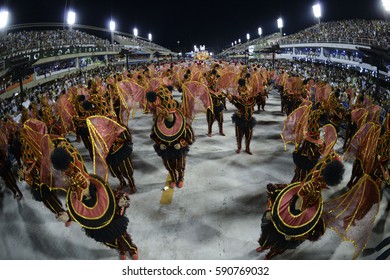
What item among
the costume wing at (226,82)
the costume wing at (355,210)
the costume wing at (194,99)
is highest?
the costume wing at (226,82)

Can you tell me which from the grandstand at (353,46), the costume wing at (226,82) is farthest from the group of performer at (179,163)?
the grandstand at (353,46)

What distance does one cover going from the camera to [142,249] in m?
4.18

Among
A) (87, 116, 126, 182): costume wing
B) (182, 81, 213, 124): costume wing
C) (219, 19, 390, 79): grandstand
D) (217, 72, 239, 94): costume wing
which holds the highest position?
(219, 19, 390, 79): grandstand

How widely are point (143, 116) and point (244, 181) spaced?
23.7 feet

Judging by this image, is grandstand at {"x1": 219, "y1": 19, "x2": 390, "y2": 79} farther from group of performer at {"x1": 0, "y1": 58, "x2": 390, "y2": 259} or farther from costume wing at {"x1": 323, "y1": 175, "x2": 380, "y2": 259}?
costume wing at {"x1": 323, "y1": 175, "x2": 380, "y2": 259}

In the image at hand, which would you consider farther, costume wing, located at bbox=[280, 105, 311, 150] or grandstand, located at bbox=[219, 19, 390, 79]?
grandstand, located at bbox=[219, 19, 390, 79]

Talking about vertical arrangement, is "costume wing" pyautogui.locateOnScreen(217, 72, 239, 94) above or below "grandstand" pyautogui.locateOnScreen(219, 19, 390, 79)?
below

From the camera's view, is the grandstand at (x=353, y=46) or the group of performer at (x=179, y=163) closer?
the group of performer at (x=179, y=163)

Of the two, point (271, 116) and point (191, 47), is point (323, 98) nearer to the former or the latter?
point (271, 116)

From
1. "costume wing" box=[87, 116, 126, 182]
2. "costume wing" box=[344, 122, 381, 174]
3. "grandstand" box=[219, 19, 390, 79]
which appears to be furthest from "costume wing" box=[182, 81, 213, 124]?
"grandstand" box=[219, 19, 390, 79]

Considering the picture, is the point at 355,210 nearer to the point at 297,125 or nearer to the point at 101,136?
the point at 297,125

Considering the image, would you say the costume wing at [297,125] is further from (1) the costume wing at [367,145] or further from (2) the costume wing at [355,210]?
(2) the costume wing at [355,210]

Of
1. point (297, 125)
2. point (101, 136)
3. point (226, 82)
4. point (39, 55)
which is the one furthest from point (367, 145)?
A: point (39, 55)

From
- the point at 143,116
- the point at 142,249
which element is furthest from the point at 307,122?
the point at 143,116
